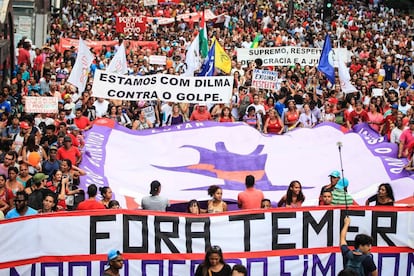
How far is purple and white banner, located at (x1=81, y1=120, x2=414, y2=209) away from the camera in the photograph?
13.1 m

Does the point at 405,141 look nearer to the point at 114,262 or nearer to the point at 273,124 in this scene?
the point at 273,124

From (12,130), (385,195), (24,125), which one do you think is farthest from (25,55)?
(385,195)

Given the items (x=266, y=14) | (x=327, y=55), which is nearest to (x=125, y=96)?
(x=327, y=55)

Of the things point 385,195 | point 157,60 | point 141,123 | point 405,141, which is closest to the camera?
point 385,195

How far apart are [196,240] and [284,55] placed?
11.2m

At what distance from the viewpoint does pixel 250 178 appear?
38.4 ft

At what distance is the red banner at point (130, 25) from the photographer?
2861cm

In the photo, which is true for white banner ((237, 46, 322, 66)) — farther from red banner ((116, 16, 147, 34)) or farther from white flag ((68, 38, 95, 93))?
red banner ((116, 16, 147, 34))

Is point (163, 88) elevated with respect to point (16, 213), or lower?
elevated

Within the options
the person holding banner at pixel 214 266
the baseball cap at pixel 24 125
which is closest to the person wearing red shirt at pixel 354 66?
the baseball cap at pixel 24 125

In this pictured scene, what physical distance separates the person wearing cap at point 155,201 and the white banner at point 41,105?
449cm

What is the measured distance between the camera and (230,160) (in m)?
14.3

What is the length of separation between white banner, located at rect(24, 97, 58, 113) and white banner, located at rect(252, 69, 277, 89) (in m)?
4.35

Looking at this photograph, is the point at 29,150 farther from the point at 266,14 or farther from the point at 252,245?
the point at 266,14
